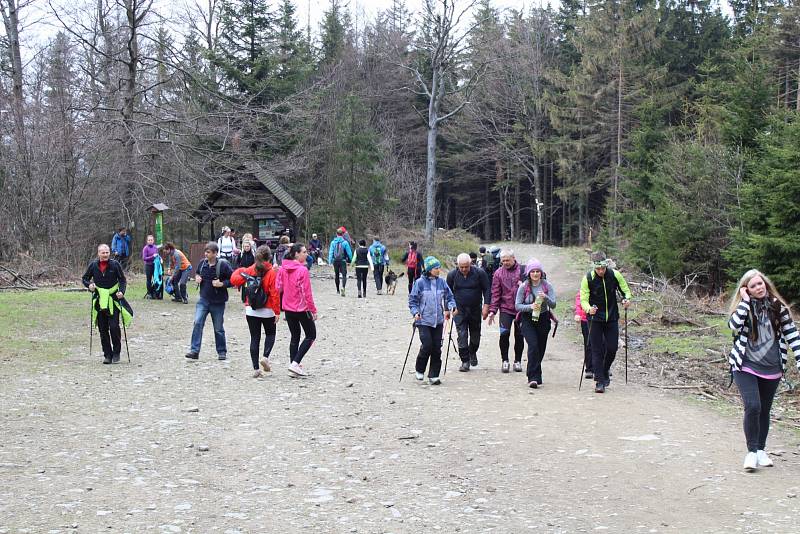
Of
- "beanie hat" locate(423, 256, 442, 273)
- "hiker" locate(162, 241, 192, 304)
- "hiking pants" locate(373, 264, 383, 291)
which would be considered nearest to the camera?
"beanie hat" locate(423, 256, 442, 273)

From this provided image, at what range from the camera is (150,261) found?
782 inches

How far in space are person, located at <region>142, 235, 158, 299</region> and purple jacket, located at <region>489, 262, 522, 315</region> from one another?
1090cm

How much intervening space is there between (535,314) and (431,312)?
1367 mm

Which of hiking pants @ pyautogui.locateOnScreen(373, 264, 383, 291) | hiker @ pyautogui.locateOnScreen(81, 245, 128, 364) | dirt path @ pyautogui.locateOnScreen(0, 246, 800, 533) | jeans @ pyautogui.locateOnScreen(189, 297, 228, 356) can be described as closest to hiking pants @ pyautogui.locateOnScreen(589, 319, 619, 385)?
dirt path @ pyautogui.locateOnScreen(0, 246, 800, 533)

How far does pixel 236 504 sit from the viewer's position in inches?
235

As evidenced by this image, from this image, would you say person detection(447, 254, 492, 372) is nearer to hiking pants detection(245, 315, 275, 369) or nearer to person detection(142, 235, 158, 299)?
hiking pants detection(245, 315, 275, 369)

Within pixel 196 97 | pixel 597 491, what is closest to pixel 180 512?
pixel 597 491

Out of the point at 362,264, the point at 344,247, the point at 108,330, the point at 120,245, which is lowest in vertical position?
the point at 108,330

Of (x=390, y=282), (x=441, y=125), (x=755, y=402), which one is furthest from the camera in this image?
(x=441, y=125)

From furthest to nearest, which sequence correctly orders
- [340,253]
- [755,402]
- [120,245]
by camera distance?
[120,245] → [340,253] → [755,402]

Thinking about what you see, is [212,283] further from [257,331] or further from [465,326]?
[465,326]

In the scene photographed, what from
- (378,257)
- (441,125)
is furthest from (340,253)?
(441,125)

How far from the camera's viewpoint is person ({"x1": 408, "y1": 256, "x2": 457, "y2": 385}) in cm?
1059

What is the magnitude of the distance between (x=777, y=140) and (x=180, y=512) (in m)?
16.6
